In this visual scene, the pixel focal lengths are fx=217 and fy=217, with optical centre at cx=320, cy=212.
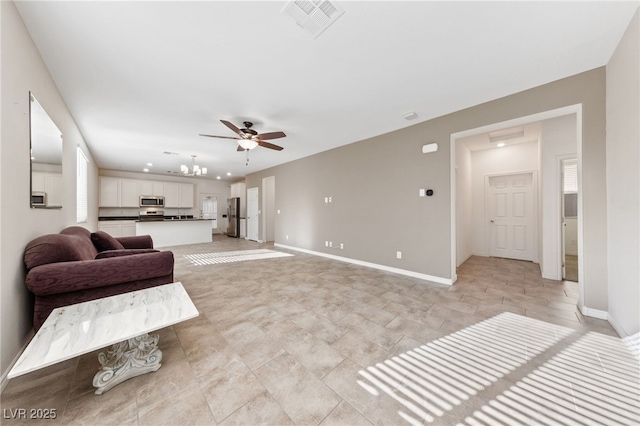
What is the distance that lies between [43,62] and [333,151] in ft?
14.4

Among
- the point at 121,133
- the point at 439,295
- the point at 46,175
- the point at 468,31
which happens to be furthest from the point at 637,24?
the point at 121,133

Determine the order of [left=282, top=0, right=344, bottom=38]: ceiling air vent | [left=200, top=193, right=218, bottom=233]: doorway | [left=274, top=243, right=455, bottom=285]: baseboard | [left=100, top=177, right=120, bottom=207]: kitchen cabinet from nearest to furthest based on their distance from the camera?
[left=282, top=0, right=344, bottom=38]: ceiling air vent
[left=274, top=243, right=455, bottom=285]: baseboard
[left=100, top=177, right=120, bottom=207]: kitchen cabinet
[left=200, top=193, right=218, bottom=233]: doorway

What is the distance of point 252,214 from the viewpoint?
831 centimetres

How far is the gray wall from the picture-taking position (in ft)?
7.70

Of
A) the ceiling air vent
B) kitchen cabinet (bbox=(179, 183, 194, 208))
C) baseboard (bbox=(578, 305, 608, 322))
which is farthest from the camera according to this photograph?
kitchen cabinet (bbox=(179, 183, 194, 208))

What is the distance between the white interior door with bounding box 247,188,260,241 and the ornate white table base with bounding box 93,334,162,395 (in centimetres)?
657

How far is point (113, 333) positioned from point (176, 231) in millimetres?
6668

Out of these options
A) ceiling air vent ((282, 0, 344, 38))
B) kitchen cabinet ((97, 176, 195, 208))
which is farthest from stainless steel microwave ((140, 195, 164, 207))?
ceiling air vent ((282, 0, 344, 38))

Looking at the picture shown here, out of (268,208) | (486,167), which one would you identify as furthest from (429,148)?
(268,208)

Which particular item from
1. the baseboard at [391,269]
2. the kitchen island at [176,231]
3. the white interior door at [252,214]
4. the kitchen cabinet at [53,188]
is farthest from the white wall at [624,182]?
the kitchen island at [176,231]

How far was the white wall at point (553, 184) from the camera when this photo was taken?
3.53 meters

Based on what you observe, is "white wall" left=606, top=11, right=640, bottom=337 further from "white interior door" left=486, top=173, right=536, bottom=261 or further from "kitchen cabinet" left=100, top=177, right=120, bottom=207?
"kitchen cabinet" left=100, top=177, right=120, bottom=207

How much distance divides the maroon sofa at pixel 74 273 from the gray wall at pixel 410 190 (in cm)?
349

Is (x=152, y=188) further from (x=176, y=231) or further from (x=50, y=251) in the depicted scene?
(x=50, y=251)
